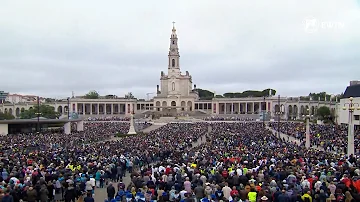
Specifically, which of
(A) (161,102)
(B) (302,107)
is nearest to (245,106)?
(B) (302,107)

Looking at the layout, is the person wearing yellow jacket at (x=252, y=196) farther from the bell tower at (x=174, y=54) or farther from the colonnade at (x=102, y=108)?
the bell tower at (x=174, y=54)

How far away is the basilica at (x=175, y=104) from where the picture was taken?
106 meters

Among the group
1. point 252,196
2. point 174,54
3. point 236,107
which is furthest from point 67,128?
point 236,107

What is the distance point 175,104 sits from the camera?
11094 centimetres

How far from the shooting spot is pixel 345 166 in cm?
1475

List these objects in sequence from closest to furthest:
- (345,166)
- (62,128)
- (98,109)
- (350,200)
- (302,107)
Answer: (350,200) → (345,166) → (62,128) → (302,107) → (98,109)

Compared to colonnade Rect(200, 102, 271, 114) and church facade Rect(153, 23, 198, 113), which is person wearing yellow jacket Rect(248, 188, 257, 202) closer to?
colonnade Rect(200, 102, 271, 114)

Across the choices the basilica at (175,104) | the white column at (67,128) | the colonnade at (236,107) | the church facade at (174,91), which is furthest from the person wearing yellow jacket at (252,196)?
the church facade at (174,91)

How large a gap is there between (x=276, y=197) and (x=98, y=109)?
108 metres

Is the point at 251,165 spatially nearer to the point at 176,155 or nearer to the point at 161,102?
the point at 176,155

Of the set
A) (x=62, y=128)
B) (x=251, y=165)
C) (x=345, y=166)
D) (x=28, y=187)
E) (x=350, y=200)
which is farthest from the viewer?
(x=62, y=128)

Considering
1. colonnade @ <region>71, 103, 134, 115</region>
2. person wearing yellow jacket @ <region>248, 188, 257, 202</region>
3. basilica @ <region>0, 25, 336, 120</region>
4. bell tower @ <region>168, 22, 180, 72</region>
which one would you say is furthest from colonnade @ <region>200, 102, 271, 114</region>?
person wearing yellow jacket @ <region>248, 188, 257, 202</region>

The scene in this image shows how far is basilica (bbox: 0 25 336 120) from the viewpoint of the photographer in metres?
106

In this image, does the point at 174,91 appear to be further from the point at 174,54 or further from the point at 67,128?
the point at 67,128
